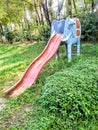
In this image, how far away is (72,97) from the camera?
141 inches

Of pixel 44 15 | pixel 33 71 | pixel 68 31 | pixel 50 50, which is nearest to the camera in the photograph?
pixel 33 71

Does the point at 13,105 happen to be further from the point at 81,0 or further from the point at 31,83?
the point at 81,0

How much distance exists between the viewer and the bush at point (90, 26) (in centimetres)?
1024

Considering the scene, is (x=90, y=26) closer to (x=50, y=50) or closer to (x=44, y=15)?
(x=50, y=50)

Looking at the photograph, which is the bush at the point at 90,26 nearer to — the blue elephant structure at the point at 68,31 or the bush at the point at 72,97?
the blue elephant structure at the point at 68,31

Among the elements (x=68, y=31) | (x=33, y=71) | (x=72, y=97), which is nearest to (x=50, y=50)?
(x=68, y=31)

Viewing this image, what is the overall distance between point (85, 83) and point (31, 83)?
1.49m

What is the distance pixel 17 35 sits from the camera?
663 inches

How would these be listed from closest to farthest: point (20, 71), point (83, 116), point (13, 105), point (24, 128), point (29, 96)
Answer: point (24, 128) < point (83, 116) < point (13, 105) < point (29, 96) < point (20, 71)

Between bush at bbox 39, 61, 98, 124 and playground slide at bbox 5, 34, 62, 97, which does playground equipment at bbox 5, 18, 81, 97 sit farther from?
bush at bbox 39, 61, 98, 124

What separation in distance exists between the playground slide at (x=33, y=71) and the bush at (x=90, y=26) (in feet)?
12.8

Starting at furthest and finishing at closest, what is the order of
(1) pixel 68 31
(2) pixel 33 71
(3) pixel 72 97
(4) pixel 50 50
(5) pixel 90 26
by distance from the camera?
(5) pixel 90 26 < (1) pixel 68 31 < (4) pixel 50 50 < (2) pixel 33 71 < (3) pixel 72 97

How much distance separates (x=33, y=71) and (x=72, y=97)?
2.08m

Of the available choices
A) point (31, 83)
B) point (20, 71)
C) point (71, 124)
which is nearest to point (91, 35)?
point (20, 71)
